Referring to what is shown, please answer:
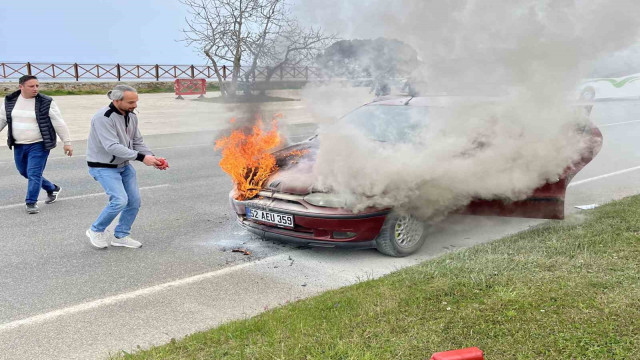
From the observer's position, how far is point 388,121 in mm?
5816

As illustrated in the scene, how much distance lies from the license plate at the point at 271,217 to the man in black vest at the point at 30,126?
11.1 feet

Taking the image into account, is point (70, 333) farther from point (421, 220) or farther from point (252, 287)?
point (421, 220)

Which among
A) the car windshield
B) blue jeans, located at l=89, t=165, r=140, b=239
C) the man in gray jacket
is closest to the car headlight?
the car windshield

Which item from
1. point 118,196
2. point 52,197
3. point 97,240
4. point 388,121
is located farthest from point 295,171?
point 52,197

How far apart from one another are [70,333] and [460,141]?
364 cm

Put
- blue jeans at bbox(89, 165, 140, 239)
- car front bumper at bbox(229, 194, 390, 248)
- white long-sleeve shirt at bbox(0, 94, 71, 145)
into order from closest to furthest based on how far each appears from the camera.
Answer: car front bumper at bbox(229, 194, 390, 248), blue jeans at bbox(89, 165, 140, 239), white long-sleeve shirt at bbox(0, 94, 71, 145)

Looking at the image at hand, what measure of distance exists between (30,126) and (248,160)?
10.7 ft

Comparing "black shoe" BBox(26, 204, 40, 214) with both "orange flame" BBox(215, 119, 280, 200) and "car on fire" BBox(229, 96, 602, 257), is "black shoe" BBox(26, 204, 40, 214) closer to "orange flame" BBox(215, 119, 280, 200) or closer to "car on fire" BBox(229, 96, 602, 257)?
"orange flame" BBox(215, 119, 280, 200)

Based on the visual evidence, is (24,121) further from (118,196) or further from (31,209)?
(118,196)

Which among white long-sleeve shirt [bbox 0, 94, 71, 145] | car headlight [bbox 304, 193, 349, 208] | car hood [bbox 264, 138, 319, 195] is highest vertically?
white long-sleeve shirt [bbox 0, 94, 71, 145]

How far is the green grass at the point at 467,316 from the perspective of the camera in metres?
3.10

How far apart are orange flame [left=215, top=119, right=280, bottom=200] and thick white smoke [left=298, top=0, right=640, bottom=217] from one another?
623 millimetres

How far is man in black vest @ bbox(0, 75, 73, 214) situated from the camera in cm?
672

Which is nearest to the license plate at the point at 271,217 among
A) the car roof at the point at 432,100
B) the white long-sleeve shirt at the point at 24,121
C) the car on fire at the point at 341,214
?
the car on fire at the point at 341,214
